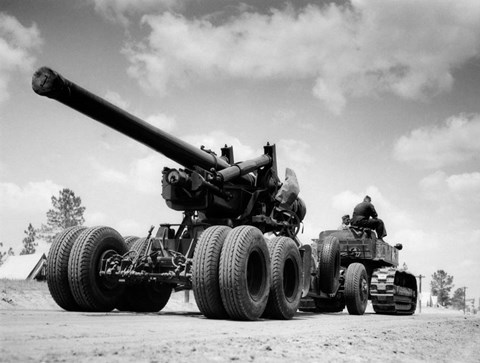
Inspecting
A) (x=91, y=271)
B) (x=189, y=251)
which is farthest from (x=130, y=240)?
(x=91, y=271)

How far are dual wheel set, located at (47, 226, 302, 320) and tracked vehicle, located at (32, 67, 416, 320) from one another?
0.02 meters

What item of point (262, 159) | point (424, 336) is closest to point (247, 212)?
point (262, 159)

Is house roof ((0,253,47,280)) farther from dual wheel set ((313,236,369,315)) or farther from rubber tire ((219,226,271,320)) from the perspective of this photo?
rubber tire ((219,226,271,320))

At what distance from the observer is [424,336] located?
7.36 metres

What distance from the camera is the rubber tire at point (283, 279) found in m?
9.57

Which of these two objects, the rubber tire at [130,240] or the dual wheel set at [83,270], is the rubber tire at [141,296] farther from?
the dual wheel set at [83,270]

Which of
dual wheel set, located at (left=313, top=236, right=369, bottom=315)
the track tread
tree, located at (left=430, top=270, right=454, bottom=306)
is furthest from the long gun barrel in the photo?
tree, located at (left=430, top=270, right=454, bottom=306)

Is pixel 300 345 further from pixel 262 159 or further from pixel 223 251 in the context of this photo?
pixel 262 159

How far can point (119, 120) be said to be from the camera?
8.45 metres

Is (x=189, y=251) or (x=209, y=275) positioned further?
(x=189, y=251)

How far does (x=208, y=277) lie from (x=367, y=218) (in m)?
9.76

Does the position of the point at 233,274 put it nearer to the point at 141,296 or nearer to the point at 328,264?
the point at 141,296

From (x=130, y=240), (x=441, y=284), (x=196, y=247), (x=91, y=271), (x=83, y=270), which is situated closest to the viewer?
(x=196, y=247)

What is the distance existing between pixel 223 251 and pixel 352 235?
915 centimetres
